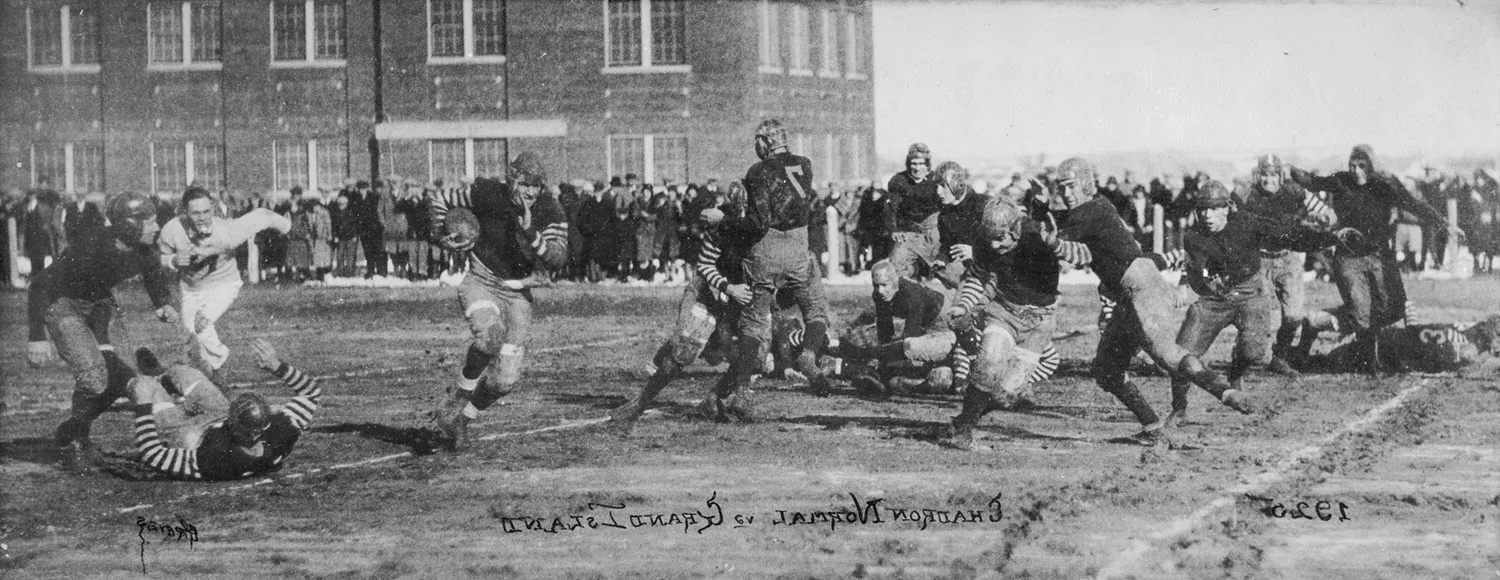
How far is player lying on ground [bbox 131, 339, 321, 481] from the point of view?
9.22m

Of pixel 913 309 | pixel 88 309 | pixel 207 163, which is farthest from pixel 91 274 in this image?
pixel 207 163

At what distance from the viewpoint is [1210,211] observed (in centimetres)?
1166

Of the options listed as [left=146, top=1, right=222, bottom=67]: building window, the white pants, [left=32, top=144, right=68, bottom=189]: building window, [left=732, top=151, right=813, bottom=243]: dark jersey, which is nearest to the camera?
the white pants

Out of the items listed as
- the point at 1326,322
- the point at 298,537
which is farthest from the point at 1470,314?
the point at 298,537

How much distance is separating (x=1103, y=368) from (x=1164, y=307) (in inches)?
22.7

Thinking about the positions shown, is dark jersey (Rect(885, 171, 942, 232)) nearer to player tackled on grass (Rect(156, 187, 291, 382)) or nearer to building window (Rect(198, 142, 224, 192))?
player tackled on grass (Rect(156, 187, 291, 382))

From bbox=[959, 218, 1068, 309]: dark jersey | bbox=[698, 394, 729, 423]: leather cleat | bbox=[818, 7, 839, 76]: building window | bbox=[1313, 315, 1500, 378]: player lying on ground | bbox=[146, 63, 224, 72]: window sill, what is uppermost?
bbox=[818, 7, 839, 76]: building window

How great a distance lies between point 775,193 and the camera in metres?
10.9

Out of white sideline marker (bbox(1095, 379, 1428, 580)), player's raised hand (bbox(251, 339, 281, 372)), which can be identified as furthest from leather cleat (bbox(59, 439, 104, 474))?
white sideline marker (bbox(1095, 379, 1428, 580))

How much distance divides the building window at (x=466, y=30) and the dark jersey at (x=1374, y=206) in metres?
22.5

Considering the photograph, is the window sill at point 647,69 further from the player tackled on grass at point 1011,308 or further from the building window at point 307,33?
the player tackled on grass at point 1011,308

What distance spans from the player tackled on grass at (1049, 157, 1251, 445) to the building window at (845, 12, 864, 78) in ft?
83.0

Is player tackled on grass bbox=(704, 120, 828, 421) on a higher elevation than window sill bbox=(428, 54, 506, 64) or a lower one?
lower

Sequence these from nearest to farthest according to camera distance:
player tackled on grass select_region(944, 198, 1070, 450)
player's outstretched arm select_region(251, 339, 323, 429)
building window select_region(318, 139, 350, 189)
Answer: player's outstretched arm select_region(251, 339, 323, 429) → player tackled on grass select_region(944, 198, 1070, 450) → building window select_region(318, 139, 350, 189)
